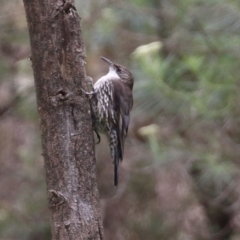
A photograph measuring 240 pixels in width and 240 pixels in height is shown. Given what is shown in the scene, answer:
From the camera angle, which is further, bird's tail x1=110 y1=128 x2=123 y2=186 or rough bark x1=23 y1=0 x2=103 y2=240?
bird's tail x1=110 y1=128 x2=123 y2=186

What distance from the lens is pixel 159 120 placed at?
188 inches

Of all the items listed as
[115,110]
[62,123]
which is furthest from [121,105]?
[62,123]

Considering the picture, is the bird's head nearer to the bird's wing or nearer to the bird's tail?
the bird's wing

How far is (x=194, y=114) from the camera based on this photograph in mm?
4316

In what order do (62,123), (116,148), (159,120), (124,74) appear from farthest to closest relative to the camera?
(159,120), (124,74), (116,148), (62,123)

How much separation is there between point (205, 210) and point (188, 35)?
5.78 feet

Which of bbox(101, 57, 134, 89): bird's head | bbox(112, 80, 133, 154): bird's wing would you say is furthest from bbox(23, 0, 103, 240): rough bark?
bbox(101, 57, 134, 89): bird's head

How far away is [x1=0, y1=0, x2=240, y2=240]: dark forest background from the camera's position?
4160 mm

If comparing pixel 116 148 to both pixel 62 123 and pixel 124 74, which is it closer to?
pixel 124 74

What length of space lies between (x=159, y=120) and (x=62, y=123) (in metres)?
1.75

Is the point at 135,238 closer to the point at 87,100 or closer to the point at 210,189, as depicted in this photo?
the point at 210,189

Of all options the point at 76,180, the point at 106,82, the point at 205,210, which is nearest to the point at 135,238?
the point at 205,210

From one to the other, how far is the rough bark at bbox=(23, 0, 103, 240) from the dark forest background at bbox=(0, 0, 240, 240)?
2.62ft

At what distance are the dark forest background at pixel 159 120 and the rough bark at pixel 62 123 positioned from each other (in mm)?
798
